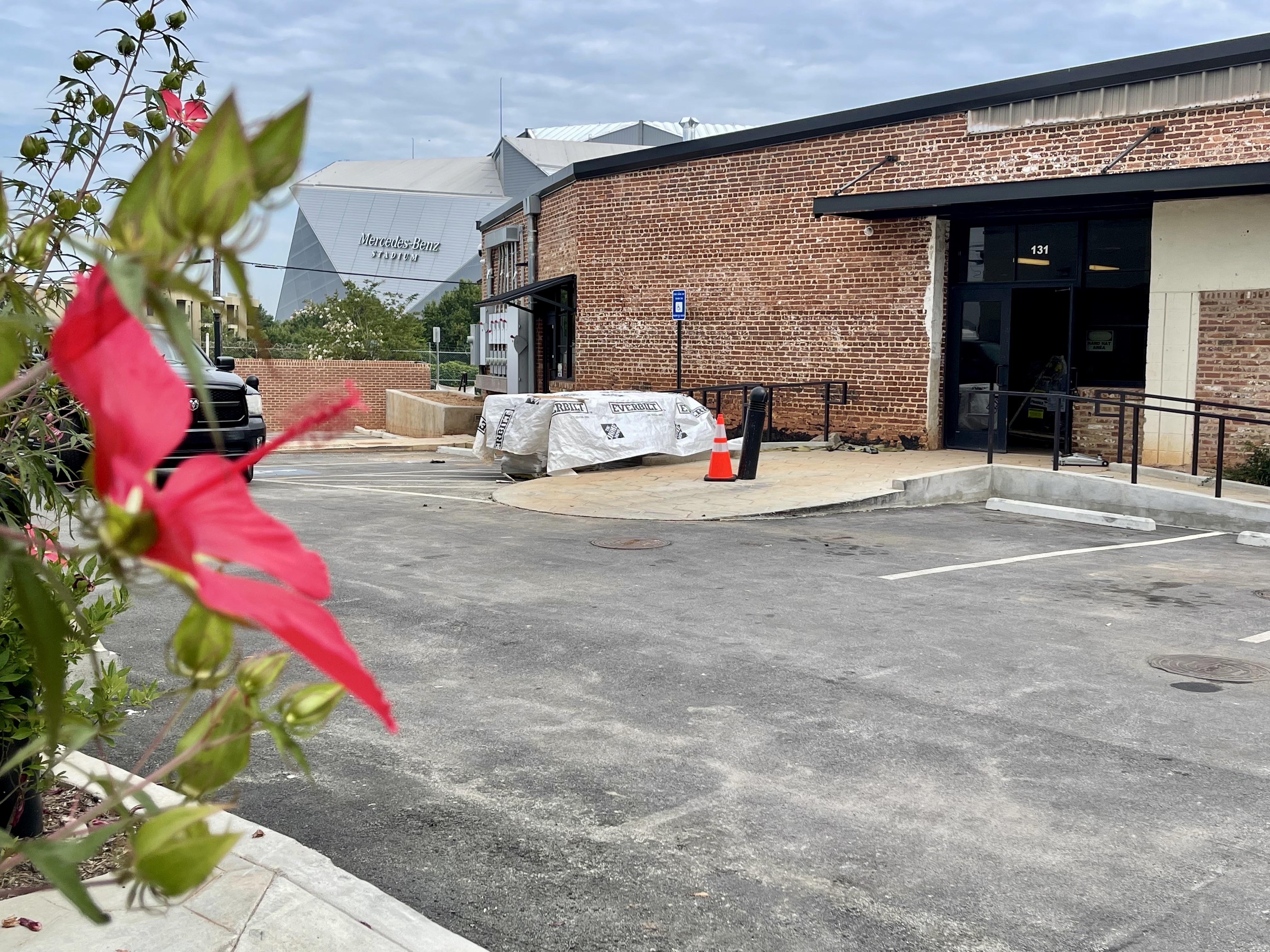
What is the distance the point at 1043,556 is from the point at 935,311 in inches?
353

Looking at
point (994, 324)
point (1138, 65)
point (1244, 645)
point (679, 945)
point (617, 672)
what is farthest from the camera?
point (994, 324)

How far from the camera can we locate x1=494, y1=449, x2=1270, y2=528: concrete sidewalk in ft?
45.2

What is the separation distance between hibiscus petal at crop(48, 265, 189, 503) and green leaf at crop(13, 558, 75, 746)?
17 cm

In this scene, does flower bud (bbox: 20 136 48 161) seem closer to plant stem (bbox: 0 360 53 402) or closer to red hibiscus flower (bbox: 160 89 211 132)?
red hibiscus flower (bbox: 160 89 211 132)

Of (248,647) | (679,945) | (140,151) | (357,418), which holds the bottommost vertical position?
(679,945)

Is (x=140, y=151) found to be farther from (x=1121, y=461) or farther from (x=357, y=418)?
(x=1121, y=461)

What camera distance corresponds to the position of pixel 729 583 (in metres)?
9.58

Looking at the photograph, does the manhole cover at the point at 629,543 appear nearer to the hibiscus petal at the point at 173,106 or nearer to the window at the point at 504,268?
the hibiscus petal at the point at 173,106

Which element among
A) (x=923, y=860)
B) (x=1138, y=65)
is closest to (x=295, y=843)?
(x=923, y=860)

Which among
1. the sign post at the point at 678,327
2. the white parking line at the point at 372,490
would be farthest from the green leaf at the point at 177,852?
the sign post at the point at 678,327

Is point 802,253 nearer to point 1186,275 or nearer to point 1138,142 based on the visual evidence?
point 1138,142

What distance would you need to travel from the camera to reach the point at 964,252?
63.9 feet

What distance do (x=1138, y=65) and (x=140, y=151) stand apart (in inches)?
655

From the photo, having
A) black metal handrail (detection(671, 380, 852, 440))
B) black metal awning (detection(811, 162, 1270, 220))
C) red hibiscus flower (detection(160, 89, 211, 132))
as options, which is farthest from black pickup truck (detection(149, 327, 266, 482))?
black metal awning (detection(811, 162, 1270, 220))
